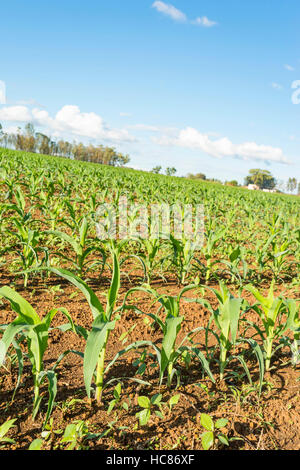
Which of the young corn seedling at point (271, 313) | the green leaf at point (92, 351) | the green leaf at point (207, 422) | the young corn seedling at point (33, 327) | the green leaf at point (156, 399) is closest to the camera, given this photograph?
the green leaf at point (92, 351)

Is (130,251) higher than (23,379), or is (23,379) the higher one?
(130,251)

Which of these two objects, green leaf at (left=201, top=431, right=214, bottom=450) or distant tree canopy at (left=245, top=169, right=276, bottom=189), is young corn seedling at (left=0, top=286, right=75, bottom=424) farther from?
distant tree canopy at (left=245, top=169, right=276, bottom=189)

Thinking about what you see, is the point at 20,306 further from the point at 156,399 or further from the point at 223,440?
the point at 223,440

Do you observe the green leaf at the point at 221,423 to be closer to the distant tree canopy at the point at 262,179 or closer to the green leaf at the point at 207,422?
the green leaf at the point at 207,422

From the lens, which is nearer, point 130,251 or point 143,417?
point 143,417

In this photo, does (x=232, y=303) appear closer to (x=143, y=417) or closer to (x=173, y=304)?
(x=173, y=304)

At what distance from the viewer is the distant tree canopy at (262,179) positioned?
98875mm

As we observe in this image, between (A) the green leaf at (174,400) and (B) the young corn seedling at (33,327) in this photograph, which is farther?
(A) the green leaf at (174,400)

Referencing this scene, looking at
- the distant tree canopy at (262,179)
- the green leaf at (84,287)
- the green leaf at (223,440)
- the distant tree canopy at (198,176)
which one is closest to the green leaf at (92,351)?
the green leaf at (84,287)

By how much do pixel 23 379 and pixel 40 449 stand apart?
0.46 metres

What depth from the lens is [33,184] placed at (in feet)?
17.3
